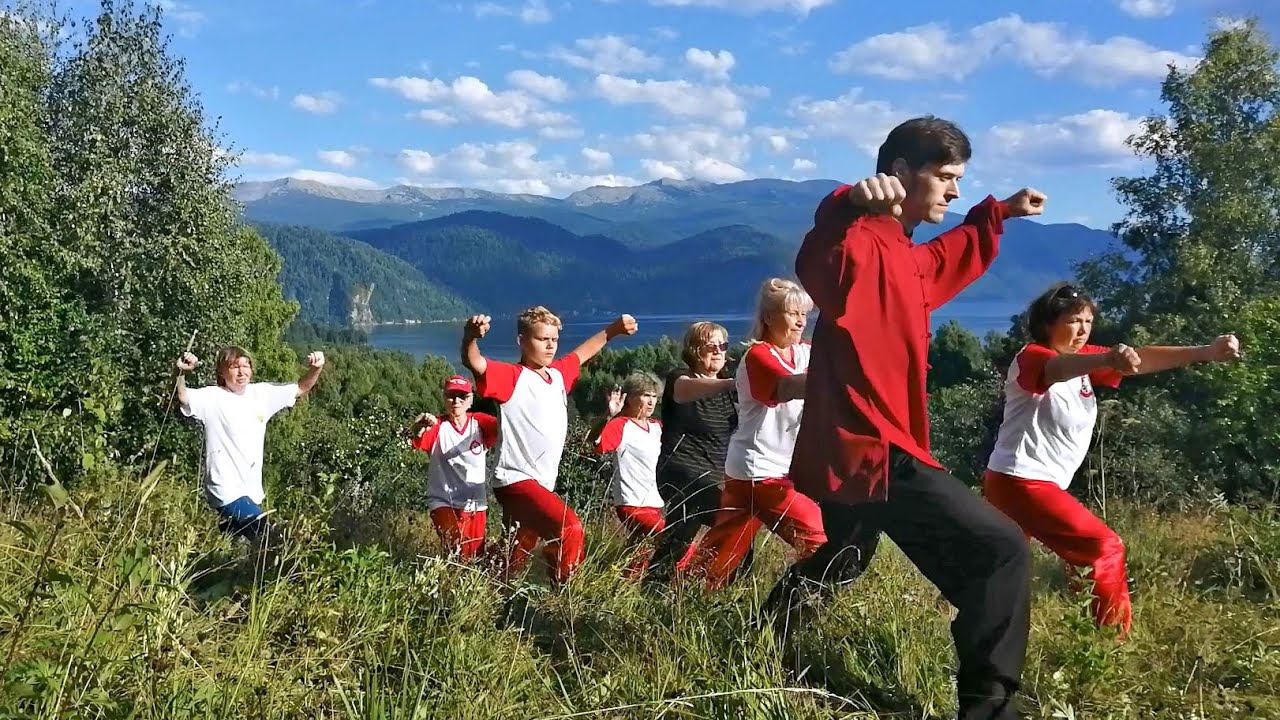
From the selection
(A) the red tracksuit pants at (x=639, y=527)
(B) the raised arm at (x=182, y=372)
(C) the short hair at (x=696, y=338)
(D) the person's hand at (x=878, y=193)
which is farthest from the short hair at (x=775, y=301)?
(B) the raised arm at (x=182, y=372)

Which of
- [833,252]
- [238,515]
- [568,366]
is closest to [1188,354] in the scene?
[833,252]

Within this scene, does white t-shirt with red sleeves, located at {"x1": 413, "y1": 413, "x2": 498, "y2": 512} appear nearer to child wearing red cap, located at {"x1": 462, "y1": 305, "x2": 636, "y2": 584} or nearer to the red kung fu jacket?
child wearing red cap, located at {"x1": 462, "y1": 305, "x2": 636, "y2": 584}

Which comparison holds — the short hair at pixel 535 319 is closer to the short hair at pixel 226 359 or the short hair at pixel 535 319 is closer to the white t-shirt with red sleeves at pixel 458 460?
the white t-shirt with red sleeves at pixel 458 460

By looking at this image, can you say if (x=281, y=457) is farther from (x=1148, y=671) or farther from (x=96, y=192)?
(x=1148, y=671)

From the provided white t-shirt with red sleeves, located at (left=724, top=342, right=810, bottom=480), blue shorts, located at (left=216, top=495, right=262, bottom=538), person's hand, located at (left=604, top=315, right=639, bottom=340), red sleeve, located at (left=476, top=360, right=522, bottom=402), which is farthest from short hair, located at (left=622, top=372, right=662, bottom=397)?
blue shorts, located at (left=216, top=495, right=262, bottom=538)

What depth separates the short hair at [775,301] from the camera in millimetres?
4523

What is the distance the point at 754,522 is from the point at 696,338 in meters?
1.23

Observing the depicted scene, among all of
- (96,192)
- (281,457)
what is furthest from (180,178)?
(281,457)

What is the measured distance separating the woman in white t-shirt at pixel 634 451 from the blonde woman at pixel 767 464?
1458 mm

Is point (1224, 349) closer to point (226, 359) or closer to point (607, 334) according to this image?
point (607, 334)

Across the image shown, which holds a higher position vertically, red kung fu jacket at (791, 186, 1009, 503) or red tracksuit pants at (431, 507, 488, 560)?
red kung fu jacket at (791, 186, 1009, 503)

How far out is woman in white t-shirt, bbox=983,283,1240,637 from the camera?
368 cm

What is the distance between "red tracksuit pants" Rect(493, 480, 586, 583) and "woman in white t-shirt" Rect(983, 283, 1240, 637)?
1.85 m

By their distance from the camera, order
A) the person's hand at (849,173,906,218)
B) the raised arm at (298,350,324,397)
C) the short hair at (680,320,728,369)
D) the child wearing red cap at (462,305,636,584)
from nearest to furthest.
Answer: the person's hand at (849,173,906,218)
the child wearing red cap at (462,305,636,584)
the short hair at (680,320,728,369)
the raised arm at (298,350,324,397)
